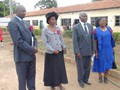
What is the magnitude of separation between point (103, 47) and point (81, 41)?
64 centimetres

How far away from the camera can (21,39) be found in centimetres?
426

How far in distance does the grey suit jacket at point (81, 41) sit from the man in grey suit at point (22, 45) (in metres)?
1.21

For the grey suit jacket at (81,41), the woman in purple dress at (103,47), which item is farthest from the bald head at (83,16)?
the woman in purple dress at (103,47)

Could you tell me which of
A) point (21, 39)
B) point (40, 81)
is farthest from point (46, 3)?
point (21, 39)

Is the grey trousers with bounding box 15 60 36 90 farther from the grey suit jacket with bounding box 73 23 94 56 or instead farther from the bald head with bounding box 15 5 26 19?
the grey suit jacket with bounding box 73 23 94 56

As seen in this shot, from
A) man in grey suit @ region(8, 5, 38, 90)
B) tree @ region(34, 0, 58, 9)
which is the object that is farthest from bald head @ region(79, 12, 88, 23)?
tree @ region(34, 0, 58, 9)

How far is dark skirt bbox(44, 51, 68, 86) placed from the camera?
518cm

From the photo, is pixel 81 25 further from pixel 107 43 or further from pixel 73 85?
pixel 73 85

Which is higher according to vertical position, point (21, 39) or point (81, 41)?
point (21, 39)

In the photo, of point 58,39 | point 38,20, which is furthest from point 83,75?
point 38,20

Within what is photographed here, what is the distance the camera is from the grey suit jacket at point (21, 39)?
13.9ft

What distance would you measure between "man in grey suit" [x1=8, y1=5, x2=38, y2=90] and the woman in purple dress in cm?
182

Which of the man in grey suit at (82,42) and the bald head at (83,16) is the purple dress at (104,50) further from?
the bald head at (83,16)

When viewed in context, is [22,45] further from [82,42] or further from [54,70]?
[82,42]
